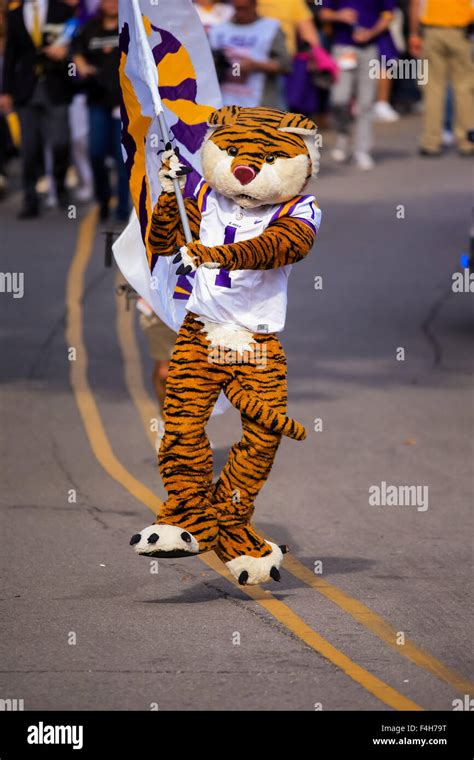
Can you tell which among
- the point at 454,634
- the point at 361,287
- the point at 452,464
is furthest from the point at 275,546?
the point at 361,287

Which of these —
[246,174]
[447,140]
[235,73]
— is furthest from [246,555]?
[447,140]

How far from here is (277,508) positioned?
10.1 meters

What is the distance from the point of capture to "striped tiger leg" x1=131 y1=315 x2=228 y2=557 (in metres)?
8.03

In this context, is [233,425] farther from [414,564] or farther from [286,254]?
[286,254]

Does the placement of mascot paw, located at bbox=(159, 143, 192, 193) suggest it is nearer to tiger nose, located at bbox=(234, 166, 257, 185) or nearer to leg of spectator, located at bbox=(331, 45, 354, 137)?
tiger nose, located at bbox=(234, 166, 257, 185)

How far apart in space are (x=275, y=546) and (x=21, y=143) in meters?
11.6

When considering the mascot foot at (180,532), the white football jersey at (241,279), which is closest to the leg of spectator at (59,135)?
the white football jersey at (241,279)

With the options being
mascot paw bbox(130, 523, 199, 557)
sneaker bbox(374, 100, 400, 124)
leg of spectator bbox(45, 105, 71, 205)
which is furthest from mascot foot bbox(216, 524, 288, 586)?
sneaker bbox(374, 100, 400, 124)

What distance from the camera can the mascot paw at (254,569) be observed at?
26.7ft

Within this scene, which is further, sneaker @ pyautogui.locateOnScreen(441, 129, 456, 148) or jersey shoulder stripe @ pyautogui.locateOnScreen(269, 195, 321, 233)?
sneaker @ pyautogui.locateOnScreen(441, 129, 456, 148)

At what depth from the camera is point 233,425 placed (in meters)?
12.1

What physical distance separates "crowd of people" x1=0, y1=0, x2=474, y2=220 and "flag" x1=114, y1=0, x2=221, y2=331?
A: 842cm

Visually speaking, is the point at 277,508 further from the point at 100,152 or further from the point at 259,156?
the point at 100,152

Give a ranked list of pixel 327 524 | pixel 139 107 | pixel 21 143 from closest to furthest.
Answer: pixel 139 107, pixel 327 524, pixel 21 143
